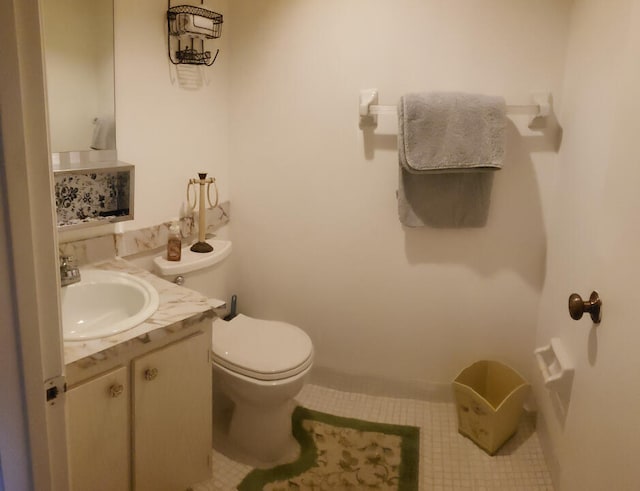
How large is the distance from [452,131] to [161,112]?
1.14 meters

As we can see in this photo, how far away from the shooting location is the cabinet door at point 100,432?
1.38 metres

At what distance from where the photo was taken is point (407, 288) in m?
2.40

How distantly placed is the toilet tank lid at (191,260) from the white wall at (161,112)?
168mm

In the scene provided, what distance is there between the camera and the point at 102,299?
5.88 feet

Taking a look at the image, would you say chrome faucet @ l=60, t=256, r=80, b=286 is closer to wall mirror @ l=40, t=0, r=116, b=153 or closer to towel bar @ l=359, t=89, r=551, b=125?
wall mirror @ l=40, t=0, r=116, b=153

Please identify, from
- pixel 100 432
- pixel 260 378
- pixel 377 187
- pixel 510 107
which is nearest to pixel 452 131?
pixel 510 107

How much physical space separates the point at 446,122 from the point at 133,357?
4.58 ft

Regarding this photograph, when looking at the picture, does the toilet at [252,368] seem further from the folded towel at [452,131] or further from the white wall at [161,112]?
the folded towel at [452,131]

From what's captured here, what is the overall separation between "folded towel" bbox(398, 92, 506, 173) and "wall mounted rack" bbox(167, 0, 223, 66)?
2.71 feet

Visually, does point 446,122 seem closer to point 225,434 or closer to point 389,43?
point 389,43

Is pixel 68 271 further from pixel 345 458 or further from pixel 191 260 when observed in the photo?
pixel 345 458

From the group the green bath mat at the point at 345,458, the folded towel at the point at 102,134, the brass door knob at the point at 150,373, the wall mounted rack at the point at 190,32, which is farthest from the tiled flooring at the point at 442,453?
the wall mounted rack at the point at 190,32

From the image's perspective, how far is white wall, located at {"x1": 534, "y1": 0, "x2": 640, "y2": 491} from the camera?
101 centimetres

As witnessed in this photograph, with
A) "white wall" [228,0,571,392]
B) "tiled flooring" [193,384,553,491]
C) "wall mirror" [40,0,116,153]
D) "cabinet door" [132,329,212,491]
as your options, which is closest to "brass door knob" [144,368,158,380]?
"cabinet door" [132,329,212,491]
